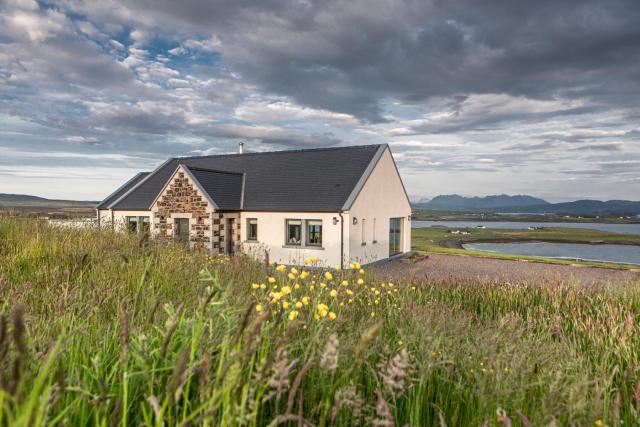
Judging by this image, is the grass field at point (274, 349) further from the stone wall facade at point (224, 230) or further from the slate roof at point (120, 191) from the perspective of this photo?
the slate roof at point (120, 191)

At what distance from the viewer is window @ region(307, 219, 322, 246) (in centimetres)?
2203

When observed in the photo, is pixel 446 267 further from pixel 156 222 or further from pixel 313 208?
pixel 156 222

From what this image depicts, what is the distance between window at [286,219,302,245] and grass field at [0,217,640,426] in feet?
41.0

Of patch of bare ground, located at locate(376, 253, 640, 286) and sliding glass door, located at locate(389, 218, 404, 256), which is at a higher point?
sliding glass door, located at locate(389, 218, 404, 256)

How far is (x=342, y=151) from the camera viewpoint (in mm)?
25625

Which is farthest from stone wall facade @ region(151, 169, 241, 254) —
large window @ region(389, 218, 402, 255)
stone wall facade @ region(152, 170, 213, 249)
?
large window @ region(389, 218, 402, 255)

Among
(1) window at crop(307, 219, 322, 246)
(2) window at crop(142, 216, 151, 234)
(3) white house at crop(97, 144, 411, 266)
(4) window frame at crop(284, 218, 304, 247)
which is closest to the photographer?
(2) window at crop(142, 216, 151, 234)

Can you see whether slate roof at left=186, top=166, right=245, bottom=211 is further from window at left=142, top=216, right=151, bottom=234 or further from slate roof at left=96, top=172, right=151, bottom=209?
slate roof at left=96, top=172, right=151, bottom=209

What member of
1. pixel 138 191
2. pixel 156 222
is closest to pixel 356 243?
pixel 156 222

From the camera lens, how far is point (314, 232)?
73.0 ft

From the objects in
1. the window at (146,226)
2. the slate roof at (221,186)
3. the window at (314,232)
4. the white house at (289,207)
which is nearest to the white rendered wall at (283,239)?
the white house at (289,207)

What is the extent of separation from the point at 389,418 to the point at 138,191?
2979 cm

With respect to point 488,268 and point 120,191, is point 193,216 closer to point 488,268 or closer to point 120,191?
point 120,191

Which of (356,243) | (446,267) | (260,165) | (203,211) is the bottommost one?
(446,267)
